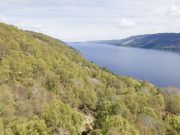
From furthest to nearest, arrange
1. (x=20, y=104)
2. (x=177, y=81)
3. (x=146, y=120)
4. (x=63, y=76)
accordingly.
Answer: (x=177, y=81) → (x=63, y=76) → (x=146, y=120) → (x=20, y=104)

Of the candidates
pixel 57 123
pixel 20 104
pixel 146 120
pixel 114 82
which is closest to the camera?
pixel 57 123

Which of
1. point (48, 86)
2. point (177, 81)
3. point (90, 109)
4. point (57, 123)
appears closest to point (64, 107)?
point (57, 123)

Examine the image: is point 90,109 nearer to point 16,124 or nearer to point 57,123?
point 57,123

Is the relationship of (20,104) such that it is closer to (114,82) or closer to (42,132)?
(42,132)

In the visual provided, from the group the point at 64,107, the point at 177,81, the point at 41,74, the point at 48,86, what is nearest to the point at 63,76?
the point at 41,74

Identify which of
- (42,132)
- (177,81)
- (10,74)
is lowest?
(177,81)

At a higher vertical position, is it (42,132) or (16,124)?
(16,124)

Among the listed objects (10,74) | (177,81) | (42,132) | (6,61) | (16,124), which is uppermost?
(6,61)

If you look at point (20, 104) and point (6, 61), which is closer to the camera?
point (20, 104)

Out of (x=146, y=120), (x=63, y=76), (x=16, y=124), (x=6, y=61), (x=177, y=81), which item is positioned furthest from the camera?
(x=177, y=81)
